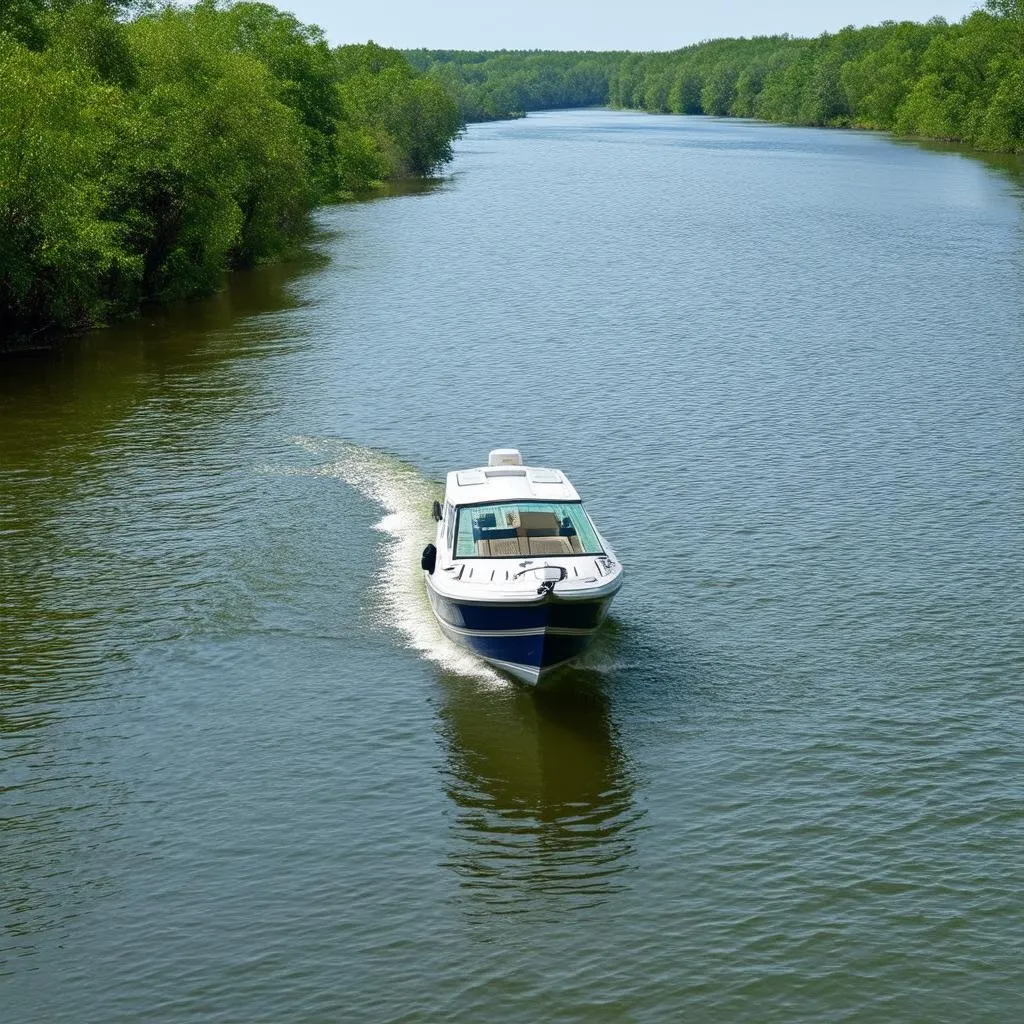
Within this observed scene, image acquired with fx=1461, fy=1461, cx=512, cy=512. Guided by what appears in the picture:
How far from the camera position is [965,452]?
45.0 metres

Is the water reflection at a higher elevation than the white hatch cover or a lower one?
lower

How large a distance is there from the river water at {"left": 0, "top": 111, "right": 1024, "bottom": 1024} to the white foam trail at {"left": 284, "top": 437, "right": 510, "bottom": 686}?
13cm

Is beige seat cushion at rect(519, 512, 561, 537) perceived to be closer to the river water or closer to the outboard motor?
the outboard motor

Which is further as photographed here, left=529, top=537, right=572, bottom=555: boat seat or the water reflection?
left=529, top=537, right=572, bottom=555: boat seat

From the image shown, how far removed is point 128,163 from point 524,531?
40.9m

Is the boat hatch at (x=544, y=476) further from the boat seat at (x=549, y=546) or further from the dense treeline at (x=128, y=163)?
the dense treeline at (x=128, y=163)

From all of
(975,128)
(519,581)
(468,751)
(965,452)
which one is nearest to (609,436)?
(965,452)

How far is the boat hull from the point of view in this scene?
28.3 meters

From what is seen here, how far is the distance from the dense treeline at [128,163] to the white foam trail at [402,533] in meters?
16.6

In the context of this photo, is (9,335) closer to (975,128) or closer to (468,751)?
(468,751)

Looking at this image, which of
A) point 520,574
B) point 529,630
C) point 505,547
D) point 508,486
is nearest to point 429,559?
point 505,547

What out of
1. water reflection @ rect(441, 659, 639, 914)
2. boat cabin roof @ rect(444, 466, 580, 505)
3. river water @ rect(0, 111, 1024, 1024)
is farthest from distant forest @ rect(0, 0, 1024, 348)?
water reflection @ rect(441, 659, 639, 914)

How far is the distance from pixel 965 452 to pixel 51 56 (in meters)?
48.4

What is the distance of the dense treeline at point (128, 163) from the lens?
182 ft
